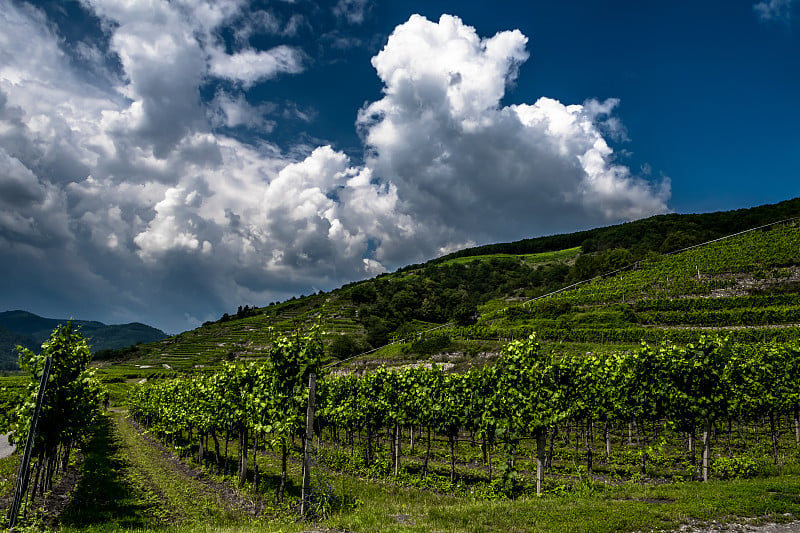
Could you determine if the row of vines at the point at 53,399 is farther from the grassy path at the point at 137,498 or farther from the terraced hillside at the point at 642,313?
the terraced hillside at the point at 642,313

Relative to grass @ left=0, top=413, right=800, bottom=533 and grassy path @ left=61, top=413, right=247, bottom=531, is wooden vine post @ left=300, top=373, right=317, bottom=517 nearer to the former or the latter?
grass @ left=0, top=413, right=800, bottom=533

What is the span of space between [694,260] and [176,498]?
4112 inches

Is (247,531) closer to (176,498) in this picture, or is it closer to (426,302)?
(176,498)

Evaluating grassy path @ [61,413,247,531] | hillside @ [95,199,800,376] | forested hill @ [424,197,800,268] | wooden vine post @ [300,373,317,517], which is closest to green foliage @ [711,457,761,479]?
wooden vine post @ [300,373,317,517]

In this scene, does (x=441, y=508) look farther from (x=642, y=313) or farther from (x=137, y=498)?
(x=642, y=313)

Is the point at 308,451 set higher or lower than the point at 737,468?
higher

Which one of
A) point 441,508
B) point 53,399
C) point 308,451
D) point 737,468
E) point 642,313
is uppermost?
point 642,313

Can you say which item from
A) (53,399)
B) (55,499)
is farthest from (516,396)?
(55,499)

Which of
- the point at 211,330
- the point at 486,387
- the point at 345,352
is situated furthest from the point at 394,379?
the point at 211,330

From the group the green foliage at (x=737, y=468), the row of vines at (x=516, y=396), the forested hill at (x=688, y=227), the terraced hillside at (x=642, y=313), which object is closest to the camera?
the row of vines at (x=516, y=396)

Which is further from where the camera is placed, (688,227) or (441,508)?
(688,227)

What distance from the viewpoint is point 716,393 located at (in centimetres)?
2000

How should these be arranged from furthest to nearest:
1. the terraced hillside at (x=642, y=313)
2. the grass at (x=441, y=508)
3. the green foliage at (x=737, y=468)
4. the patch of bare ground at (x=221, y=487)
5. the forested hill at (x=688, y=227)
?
the forested hill at (x=688, y=227), the terraced hillside at (x=642, y=313), the green foliage at (x=737, y=468), the patch of bare ground at (x=221, y=487), the grass at (x=441, y=508)

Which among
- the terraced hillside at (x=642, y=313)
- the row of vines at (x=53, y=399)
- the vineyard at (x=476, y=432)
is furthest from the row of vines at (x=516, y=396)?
the terraced hillside at (x=642, y=313)
